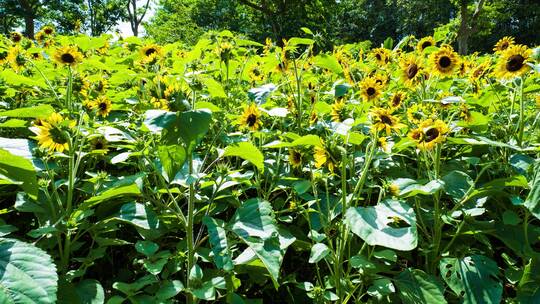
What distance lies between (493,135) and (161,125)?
63.5 inches

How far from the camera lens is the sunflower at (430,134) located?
1630mm

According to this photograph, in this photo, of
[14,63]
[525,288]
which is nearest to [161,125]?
[525,288]

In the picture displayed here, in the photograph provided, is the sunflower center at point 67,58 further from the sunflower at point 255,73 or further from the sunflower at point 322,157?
the sunflower at point 322,157

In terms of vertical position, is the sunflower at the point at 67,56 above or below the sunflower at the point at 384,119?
above

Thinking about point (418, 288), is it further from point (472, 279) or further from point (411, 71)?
point (411, 71)

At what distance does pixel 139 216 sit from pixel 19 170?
495mm

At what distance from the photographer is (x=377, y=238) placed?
131cm

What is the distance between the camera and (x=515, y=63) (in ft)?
7.11

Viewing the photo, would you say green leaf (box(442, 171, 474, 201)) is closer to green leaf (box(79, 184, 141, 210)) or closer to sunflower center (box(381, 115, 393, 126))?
sunflower center (box(381, 115, 393, 126))

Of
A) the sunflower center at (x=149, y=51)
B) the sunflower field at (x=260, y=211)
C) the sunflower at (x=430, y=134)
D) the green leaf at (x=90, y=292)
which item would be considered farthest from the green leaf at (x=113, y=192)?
the sunflower center at (x=149, y=51)

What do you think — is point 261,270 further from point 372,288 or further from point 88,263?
point 88,263

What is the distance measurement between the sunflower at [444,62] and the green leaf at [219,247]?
1522 millimetres

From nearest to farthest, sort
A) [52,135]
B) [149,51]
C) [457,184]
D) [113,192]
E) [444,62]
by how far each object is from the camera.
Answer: [113,192], [52,135], [457,184], [444,62], [149,51]

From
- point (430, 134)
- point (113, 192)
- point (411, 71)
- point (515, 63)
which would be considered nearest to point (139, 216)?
point (113, 192)
